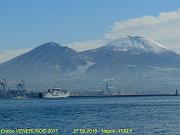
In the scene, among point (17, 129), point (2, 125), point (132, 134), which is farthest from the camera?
point (2, 125)

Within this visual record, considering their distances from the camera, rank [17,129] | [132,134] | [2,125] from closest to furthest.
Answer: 1. [132,134]
2. [17,129]
3. [2,125]

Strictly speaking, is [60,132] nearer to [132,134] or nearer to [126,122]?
[132,134]

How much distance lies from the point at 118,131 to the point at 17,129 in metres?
10.4

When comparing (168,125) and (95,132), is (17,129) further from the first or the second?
(168,125)

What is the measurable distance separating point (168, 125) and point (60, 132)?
39.1ft

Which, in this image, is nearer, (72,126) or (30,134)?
(30,134)

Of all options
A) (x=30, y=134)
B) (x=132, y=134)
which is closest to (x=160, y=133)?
(x=132, y=134)

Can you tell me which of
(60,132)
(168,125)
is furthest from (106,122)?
(60,132)

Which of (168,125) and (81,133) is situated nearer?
(81,133)

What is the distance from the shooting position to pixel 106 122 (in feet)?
208

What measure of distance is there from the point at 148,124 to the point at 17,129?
1322 centimetres

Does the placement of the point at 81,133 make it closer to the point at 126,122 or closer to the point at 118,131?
the point at 118,131

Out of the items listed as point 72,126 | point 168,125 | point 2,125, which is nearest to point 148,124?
point 168,125

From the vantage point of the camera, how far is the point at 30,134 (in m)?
49.8
